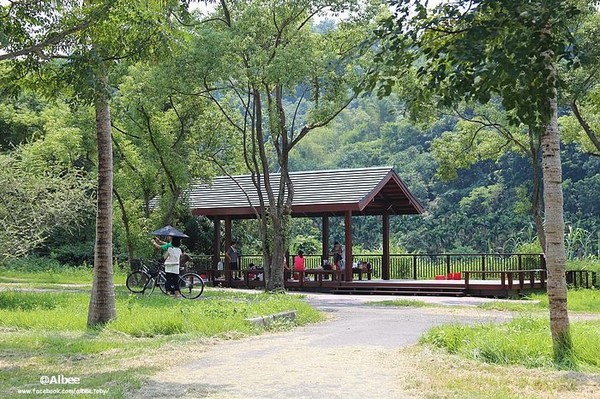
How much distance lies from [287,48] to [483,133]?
9242mm

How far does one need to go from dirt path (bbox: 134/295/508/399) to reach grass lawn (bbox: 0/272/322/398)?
388 millimetres

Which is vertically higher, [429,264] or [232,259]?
[232,259]

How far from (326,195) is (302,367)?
18834mm

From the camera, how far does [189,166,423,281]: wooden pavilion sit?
26.4 meters

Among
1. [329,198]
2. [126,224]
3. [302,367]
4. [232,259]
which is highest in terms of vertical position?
[329,198]

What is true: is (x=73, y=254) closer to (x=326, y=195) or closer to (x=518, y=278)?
(x=326, y=195)

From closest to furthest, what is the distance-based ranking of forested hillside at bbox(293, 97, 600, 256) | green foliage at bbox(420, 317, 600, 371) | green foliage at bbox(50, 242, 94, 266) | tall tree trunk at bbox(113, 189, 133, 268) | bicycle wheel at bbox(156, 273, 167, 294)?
green foliage at bbox(420, 317, 600, 371) < bicycle wheel at bbox(156, 273, 167, 294) < tall tree trunk at bbox(113, 189, 133, 268) < green foliage at bbox(50, 242, 94, 266) < forested hillside at bbox(293, 97, 600, 256)

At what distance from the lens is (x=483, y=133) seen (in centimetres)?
2681

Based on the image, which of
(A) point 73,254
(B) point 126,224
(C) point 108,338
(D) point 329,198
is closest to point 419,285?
(D) point 329,198

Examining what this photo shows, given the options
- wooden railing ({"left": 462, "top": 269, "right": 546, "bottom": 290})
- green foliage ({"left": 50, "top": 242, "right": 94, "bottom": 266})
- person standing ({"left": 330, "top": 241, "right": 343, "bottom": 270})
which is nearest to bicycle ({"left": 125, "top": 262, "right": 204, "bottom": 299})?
person standing ({"left": 330, "top": 241, "right": 343, "bottom": 270})

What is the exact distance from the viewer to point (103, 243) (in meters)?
12.6

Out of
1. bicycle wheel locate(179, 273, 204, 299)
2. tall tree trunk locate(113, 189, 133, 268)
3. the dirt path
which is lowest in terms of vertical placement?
the dirt path

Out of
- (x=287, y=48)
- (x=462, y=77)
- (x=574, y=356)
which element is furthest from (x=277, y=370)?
(x=287, y=48)

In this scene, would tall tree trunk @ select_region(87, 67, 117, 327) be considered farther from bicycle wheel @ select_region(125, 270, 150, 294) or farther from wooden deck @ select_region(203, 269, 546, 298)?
wooden deck @ select_region(203, 269, 546, 298)
